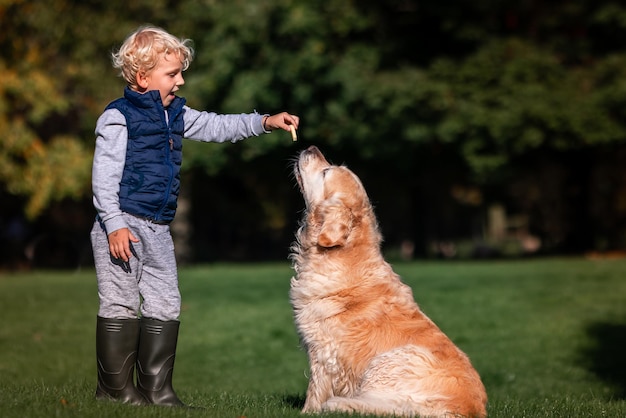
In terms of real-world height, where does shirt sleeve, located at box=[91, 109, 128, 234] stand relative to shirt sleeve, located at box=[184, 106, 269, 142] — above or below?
below

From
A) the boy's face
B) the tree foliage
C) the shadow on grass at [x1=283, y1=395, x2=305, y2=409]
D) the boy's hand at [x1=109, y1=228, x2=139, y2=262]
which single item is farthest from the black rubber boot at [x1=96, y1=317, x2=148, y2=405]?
the tree foliage

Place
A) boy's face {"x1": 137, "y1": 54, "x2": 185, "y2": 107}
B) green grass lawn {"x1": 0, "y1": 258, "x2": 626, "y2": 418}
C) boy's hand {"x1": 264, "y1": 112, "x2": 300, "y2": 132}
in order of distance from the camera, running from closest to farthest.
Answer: boy's face {"x1": 137, "y1": 54, "x2": 185, "y2": 107} < boy's hand {"x1": 264, "y1": 112, "x2": 300, "y2": 132} < green grass lawn {"x1": 0, "y1": 258, "x2": 626, "y2": 418}

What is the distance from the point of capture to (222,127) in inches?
255

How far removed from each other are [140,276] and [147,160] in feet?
2.42

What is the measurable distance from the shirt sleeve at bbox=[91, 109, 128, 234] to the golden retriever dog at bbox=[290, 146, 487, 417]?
139 cm

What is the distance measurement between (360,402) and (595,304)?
11318 mm

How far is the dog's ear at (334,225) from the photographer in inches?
252

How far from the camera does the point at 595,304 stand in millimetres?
16078

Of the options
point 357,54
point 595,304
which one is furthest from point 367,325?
point 357,54

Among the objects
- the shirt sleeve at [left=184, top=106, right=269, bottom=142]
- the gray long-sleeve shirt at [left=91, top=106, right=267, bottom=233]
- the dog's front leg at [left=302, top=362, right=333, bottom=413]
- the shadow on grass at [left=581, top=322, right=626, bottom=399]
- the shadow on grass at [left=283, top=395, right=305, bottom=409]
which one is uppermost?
the shirt sleeve at [left=184, top=106, right=269, bottom=142]

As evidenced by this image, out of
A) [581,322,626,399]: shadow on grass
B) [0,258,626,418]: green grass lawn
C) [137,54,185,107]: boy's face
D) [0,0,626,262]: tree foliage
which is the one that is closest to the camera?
[137,54,185,107]: boy's face

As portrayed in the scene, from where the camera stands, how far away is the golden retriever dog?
5.74 meters

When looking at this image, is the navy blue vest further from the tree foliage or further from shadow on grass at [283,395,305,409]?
the tree foliage

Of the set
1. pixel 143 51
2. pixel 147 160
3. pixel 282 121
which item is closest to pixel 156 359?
pixel 147 160
